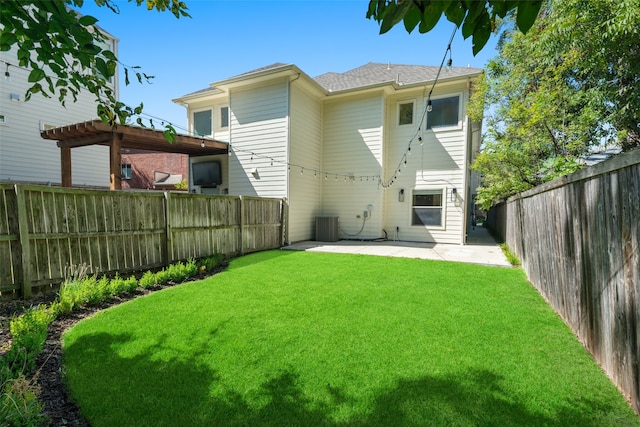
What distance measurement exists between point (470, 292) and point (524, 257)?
2.13 meters

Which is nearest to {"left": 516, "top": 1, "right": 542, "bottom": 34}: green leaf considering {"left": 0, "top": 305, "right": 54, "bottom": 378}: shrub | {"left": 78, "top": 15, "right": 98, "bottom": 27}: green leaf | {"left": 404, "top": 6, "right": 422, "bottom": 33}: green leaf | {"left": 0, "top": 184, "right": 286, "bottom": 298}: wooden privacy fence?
{"left": 404, "top": 6, "right": 422, "bottom": 33}: green leaf

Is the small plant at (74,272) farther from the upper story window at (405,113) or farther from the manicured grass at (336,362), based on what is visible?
the upper story window at (405,113)

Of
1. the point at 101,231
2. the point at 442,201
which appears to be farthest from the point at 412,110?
the point at 101,231

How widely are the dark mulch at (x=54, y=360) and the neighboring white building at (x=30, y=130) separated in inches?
318

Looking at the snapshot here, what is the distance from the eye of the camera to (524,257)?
5.67 meters

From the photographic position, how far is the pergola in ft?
23.8

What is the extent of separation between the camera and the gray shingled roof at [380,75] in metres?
10.2

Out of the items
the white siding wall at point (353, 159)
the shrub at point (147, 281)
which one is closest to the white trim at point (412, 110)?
the white siding wall at point (353, 159)

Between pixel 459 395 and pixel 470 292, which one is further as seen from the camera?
pixel 470 292

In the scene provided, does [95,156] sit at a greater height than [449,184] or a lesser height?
greater

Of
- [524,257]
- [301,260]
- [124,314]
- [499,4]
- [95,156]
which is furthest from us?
[95,156]

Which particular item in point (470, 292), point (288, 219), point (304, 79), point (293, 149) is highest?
point (304, 79)

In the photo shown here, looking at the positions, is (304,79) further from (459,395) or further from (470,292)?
(459,395)

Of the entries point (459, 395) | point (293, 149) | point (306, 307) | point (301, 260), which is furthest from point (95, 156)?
point (459, 395)
